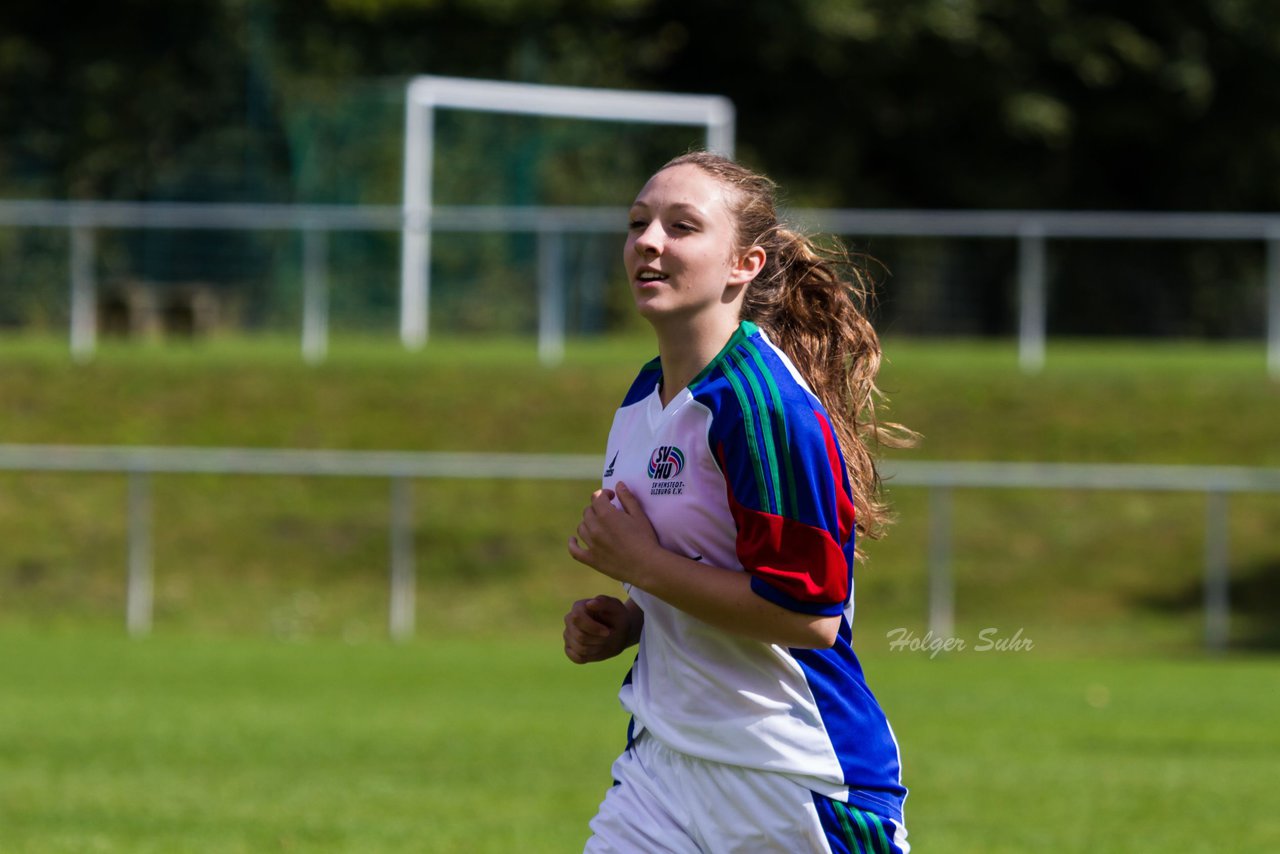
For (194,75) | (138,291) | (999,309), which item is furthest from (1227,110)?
(138,291)

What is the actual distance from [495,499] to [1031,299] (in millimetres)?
5896

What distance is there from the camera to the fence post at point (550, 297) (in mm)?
19547

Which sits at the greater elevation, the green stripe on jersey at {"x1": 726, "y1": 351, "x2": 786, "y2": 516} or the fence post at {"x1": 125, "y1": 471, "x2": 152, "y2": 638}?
the green stripe on jersey at {"x1": 726, "y1": 351, "x2": 786, "y2": 516}

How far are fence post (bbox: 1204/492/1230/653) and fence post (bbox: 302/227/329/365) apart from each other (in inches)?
365

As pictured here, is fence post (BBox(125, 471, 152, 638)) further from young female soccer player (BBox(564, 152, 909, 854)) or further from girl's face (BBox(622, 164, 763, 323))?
girl's face (BBox(622, 164, 763, 323))

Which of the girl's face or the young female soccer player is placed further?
the girl's face

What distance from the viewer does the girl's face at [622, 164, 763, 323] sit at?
3.32 meters

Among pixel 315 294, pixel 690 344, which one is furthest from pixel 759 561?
pixel 315 294

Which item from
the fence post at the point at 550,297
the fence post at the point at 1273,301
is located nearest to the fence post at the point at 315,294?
the fence post at the point at 550,297

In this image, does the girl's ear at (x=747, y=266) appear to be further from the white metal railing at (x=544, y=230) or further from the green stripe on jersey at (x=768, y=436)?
the white metal railing at (x=544, y=230)

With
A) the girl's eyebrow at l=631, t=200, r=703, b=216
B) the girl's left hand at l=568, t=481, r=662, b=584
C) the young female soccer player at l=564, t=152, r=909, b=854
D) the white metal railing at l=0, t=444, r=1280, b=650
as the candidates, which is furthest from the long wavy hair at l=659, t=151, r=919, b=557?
the white metal railing at l=0, t=444, r=1280, b=650

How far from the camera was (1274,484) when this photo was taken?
51.6 ft

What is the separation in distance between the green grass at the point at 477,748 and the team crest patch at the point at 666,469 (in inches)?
154

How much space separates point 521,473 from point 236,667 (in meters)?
3.48
